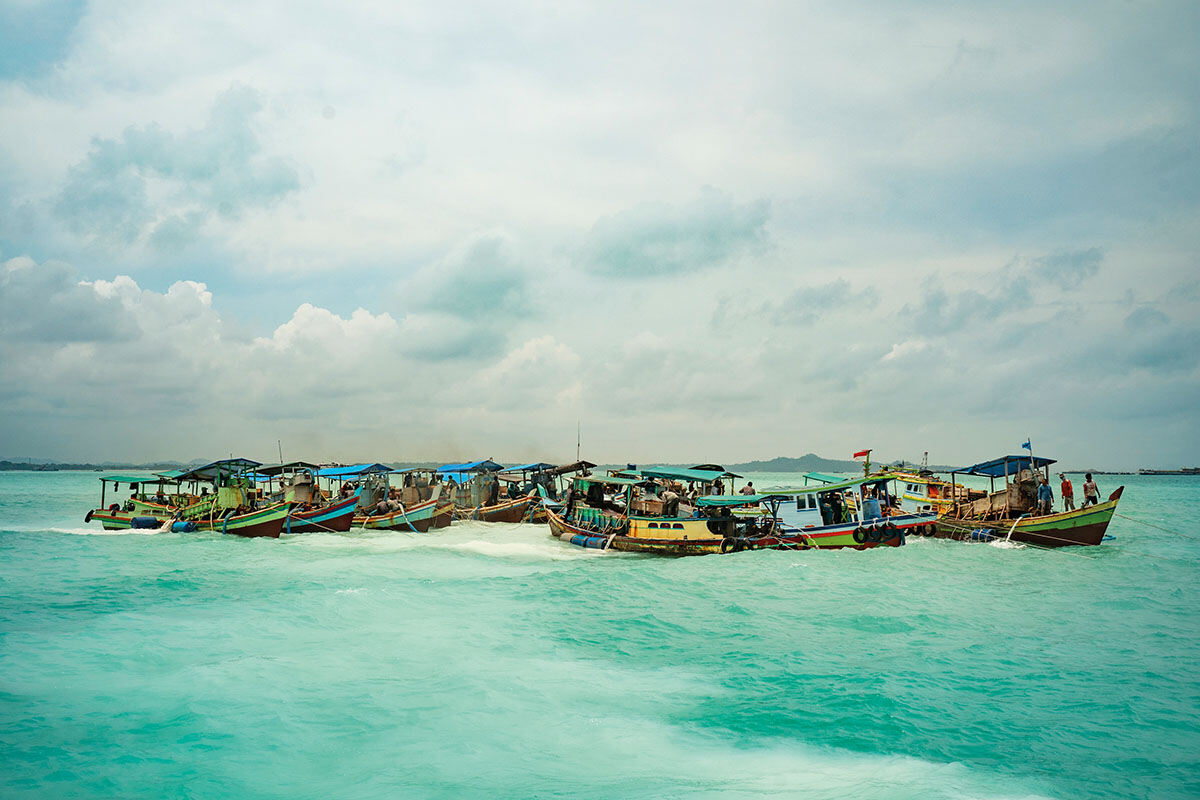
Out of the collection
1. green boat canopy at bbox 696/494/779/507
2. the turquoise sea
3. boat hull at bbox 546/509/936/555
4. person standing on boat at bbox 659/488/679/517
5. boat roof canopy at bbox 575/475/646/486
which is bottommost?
the turquoise sea

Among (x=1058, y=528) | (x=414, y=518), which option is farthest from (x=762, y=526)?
(x=414, y=518)

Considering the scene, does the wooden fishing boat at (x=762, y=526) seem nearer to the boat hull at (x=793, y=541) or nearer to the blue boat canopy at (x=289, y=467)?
the boat hull at (x=793, y=541)

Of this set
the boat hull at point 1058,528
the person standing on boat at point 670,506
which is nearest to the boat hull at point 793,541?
→ the person standing on boat at point 670,506

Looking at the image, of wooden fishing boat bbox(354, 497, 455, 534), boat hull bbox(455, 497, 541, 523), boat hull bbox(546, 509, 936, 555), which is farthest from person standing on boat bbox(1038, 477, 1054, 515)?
wooden fishing boat bbox(354, 497, 455, 534)

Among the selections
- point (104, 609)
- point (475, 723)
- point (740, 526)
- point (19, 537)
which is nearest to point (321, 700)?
point (475, 723)

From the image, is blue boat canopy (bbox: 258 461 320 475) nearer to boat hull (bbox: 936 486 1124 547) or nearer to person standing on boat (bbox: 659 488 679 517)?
A: person standing on boat (bbox: 659 488 679 517)

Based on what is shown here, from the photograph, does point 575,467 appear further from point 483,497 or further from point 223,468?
point 223,468

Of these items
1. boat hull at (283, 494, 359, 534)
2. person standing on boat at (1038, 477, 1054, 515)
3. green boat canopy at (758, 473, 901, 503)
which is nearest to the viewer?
green boat canopy at (758, 473, 901, 503)

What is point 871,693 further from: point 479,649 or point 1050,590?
point 1050,590
